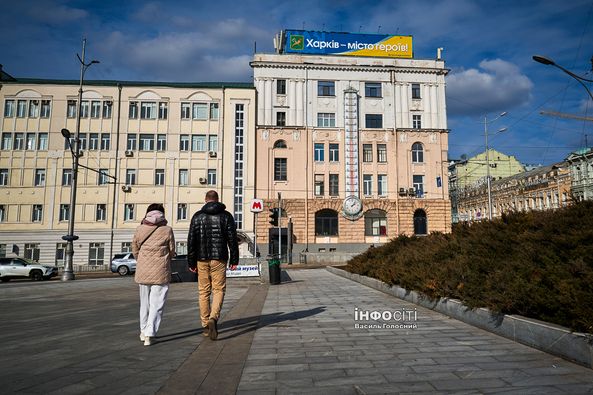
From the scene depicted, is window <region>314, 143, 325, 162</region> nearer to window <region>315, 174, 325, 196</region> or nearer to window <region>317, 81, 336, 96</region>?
window <region>315, 174, 325, 196</region>

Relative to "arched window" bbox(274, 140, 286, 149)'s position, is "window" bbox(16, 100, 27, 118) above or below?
above

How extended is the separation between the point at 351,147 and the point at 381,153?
3209mm

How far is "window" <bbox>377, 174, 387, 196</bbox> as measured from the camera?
42.6 m

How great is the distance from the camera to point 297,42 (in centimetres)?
4388

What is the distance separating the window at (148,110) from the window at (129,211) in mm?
8708

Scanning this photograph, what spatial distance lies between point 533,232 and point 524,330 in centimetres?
174

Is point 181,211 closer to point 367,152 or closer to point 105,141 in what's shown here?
point 105,141

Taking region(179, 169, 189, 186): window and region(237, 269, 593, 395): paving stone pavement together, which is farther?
region(179, 169, 189, 186): window

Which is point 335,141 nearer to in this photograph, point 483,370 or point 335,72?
point 335,72

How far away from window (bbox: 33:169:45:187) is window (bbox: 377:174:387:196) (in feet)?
106

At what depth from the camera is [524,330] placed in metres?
5.19

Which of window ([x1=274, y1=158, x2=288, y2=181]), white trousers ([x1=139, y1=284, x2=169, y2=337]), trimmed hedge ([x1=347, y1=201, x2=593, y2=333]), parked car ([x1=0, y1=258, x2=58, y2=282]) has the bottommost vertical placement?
parked car ([x1=0, y1=258, x2=58, y2=282])

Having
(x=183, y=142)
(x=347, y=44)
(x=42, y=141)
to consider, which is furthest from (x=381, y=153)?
(x=42, y=141)

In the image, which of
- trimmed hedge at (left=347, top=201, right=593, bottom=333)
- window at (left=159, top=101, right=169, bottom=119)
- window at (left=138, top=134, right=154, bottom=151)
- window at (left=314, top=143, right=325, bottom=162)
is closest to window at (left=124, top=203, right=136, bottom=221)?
window at (left=138, top=134, right=154, bottom=151)
